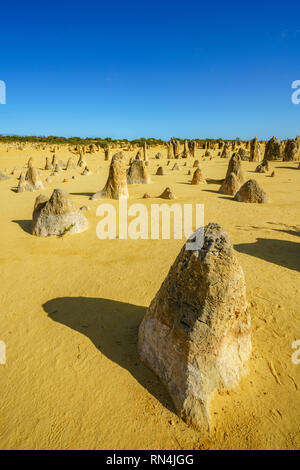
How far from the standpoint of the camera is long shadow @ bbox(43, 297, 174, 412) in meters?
2.80

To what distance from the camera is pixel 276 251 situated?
5941 mm

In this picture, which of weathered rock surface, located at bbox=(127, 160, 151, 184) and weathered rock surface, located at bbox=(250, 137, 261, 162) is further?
weathered rock surface, located at bbox=(250, 137, 261, 162)

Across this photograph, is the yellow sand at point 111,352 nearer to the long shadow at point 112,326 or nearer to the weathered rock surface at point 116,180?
the long shadow at point 112,326

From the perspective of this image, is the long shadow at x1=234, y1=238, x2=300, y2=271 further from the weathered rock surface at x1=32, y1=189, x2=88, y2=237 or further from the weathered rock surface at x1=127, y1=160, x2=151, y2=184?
the weathered rock surface at x1=127, y1=160, x2=151, y2=184

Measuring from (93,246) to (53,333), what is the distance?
320 centimetres

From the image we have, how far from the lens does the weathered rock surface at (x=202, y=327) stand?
242 cm

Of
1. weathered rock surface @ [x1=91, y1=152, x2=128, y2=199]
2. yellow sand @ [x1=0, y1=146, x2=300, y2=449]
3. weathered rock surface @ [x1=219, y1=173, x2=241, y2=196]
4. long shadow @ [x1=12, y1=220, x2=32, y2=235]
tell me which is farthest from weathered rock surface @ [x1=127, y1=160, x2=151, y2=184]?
yellow sand @ [x1=0, y1=146, x2=300, y2=449]

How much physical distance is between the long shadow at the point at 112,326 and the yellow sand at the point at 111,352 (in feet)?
0.05

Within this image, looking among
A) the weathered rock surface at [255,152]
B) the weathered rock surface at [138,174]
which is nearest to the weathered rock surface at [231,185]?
the weathered rock surface at [138,174]

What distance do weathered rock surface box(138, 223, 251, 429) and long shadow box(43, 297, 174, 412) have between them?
0.17m

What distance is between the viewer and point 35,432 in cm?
238

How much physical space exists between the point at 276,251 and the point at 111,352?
4503mm

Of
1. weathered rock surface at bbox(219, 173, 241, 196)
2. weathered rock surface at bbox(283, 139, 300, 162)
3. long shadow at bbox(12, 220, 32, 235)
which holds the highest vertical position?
weathered rock surface at bbox(283, 139, 300, 162)
